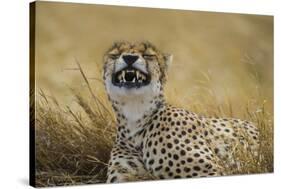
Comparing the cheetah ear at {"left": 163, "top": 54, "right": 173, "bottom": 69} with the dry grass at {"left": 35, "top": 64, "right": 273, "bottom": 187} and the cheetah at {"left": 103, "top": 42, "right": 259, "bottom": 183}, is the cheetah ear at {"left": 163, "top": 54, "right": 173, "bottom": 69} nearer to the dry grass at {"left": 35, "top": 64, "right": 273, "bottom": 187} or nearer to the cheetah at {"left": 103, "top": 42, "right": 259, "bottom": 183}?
the cheetah at {"left": 103, "top": 42, "right": 259, "bottom": 183}

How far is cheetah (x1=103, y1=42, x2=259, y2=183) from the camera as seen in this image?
6629 millimetres

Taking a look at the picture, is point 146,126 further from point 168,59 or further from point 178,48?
point 178,48

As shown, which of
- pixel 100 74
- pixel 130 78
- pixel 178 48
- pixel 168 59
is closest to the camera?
pixel 130 78

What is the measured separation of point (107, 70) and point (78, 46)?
0.35 meters

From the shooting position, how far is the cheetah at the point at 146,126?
6.63 metres

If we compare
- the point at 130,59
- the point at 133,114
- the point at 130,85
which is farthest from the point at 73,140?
the point at 130,59

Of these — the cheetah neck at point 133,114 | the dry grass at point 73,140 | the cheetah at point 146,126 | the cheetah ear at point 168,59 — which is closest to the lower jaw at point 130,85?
the cheetah at point 146,126

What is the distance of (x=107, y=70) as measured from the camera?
21.9 feet

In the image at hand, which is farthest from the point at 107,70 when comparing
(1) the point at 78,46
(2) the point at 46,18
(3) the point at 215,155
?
(3) the point at 215,155

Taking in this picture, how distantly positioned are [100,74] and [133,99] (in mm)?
382

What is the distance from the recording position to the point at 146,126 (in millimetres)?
6711

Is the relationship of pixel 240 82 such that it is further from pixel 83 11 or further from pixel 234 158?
pixel 83 11

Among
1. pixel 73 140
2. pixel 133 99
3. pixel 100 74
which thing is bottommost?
pixel 73 140

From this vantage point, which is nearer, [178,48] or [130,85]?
[130,85]
